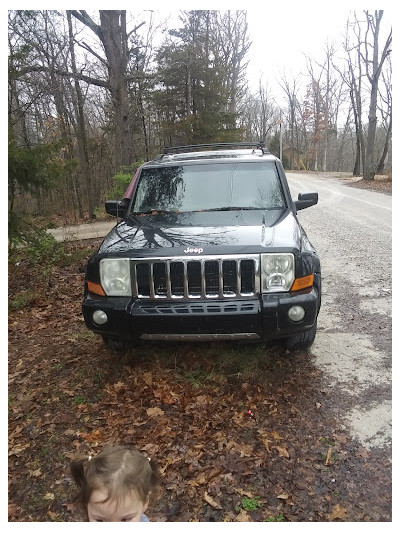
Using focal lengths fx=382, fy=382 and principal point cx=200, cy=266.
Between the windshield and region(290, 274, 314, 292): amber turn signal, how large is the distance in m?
1.17

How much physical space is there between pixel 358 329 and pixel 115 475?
11.3ft

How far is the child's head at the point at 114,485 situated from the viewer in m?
1.46

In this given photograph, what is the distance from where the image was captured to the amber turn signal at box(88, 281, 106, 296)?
3.14 meters

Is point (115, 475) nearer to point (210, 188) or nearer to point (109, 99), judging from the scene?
point (210, 188)

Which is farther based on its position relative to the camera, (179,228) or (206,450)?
(179,228)

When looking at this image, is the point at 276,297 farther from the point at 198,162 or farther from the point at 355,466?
the point at 198,162

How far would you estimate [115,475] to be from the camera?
57.7 inches

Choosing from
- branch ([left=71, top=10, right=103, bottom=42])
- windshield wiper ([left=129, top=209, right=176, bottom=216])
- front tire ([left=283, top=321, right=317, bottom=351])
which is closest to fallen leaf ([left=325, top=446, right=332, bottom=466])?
front tire ([left=283, top=321, right=317, bottom=351])

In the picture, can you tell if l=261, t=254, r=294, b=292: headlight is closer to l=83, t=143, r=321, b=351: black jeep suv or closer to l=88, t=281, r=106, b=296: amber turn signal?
l=83, t=143, r=321, b=351: black jeep suv

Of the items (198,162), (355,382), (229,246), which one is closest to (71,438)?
(229,246)

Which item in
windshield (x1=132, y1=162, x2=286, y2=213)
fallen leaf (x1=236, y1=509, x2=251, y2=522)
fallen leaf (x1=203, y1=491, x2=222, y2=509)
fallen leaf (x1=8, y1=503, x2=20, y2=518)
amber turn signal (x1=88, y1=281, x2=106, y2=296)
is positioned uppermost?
windshield (x1=132, y1=162, x2=286, y2=213)

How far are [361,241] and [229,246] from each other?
608cm

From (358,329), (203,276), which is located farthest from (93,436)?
(358,329)

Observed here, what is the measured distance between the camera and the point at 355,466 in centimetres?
239
